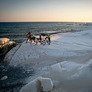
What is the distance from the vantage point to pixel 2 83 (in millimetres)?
4180

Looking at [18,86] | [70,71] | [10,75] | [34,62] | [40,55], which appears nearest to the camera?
[18,86]

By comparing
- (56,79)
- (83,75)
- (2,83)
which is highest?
(83,75)

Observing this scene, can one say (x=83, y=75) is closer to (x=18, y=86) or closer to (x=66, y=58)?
(x=66, y=58)

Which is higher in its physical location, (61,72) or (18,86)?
(61,72)

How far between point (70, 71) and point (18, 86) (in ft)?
9.22

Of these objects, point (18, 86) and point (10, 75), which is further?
point (10, 75)

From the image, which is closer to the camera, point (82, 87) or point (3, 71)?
point (82, 87)

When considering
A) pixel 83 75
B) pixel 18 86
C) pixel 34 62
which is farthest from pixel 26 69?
pixel 83 75

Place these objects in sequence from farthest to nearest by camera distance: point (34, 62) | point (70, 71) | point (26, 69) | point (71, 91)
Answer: point (34, 62)
point (26, 69)
point (70, 71)
point (71, 91)

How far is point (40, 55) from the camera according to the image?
664cm

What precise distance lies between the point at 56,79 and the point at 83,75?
1294 millimetres

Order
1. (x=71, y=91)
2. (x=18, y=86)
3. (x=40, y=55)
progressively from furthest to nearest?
(x=40, y=55) → (x=18, y=86) → (x=71, y=91)

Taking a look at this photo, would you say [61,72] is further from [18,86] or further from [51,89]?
[18,86]

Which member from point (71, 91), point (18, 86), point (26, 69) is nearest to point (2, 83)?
point (18, 86)
